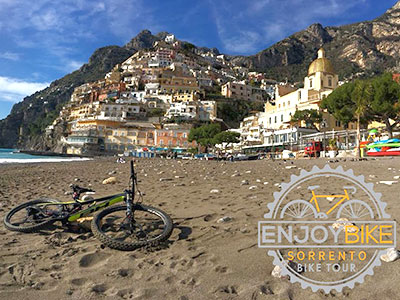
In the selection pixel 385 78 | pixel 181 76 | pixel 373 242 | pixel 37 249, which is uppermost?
pixel 181 76

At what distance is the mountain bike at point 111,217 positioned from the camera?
12.5 ft

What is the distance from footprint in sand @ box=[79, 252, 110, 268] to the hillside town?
3465cm

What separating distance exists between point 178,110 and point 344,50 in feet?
436

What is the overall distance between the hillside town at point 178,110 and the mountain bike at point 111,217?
3362cm

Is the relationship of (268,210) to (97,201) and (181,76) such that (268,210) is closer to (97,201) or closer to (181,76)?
(97,201)

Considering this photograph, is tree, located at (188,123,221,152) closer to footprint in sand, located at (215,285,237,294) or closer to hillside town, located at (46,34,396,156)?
hillside town, located at (46,34,396,156)

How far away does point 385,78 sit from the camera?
32.8 meters

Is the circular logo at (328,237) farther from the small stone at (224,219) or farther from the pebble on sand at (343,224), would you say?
the small stone at (224,219)

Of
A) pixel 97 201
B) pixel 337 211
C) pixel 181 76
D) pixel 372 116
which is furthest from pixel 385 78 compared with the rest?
pixel 181 76

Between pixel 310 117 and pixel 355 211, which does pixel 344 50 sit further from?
pixel 355 211

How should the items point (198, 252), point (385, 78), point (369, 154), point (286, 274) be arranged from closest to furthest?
1. point (286, 274)
2. point (198, 252)
3. point (369, 154)
4. point (385, 78)

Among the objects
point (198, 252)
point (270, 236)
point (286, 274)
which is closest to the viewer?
point (286, 274)

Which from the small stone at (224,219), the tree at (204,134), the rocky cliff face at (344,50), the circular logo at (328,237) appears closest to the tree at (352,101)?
the tree at (204,134)

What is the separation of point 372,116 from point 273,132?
16.1 meters
